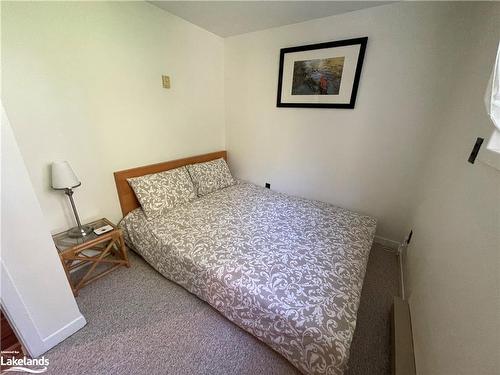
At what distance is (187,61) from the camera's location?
2.26m

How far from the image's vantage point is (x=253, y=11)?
1.93 meters

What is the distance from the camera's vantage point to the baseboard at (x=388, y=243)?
85.8 inches

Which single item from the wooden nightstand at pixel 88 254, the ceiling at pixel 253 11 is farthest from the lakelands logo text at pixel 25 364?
the ceiling at pixel 253 11

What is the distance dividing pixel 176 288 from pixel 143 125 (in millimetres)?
1595

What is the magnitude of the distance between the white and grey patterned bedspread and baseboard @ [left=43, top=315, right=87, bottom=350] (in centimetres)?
56

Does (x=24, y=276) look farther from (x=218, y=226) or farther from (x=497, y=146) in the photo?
(x=497, y=146)

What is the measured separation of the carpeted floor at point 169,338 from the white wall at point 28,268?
17 cm

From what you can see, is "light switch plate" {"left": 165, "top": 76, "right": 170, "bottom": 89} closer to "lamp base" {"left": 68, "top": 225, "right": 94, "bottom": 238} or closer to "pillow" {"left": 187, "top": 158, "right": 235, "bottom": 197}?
"pillow" {"left": 187, "top": 158, "right": 235, "bottom": 197}

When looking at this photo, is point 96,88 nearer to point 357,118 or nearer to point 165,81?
point 165,81

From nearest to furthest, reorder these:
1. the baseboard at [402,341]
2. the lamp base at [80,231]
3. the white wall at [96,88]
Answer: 1. the baseboard at [402,341]
2. the white wall at [96,88]
3. the lamp base at [80,231]

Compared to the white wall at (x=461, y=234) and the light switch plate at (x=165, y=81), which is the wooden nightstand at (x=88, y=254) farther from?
the white wall at (x=461, y=234)

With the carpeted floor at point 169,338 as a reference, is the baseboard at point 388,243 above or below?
above

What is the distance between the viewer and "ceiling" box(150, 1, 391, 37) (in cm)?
177

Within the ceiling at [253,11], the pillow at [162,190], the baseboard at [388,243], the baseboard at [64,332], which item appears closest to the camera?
the baseboard at [64,332]
